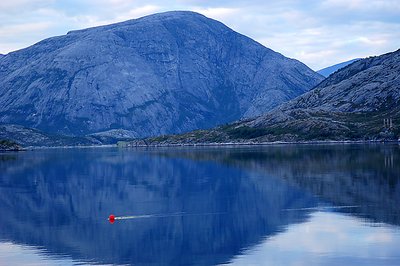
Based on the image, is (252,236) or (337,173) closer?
(252,236)

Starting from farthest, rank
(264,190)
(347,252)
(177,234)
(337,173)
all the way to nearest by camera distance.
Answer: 1. (337,173)
2. (264,190)
3. (177,234)
4. (347,252)

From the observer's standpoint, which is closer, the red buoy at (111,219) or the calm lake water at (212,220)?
the calm lake water at (212,220)

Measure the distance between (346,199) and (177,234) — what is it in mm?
27198

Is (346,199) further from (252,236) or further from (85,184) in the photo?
(85,184)

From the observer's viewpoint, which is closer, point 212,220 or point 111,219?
point 212,220

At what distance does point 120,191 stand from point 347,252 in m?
55.3

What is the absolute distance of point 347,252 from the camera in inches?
1839

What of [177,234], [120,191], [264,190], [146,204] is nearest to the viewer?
[177,234]

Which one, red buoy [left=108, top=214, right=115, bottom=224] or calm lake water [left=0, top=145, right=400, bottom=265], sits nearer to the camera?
calm lake water [left=0, top=145, right=400, bottom=265]

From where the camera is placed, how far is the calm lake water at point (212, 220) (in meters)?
47.7

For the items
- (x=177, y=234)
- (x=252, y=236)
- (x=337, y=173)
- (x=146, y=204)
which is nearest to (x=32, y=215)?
(x=146, y=204)

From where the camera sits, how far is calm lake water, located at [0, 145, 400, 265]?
156ft

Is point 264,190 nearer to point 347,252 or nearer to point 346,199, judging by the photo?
point 346,199

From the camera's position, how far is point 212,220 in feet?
210
